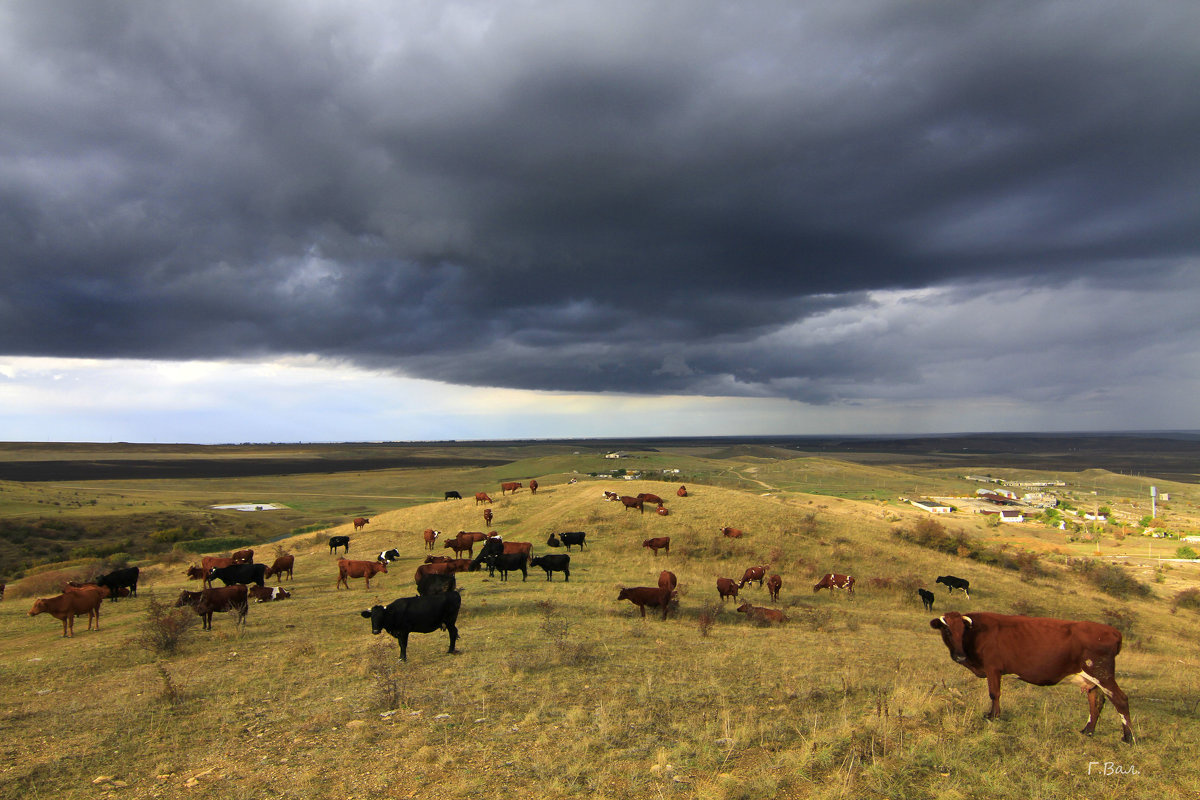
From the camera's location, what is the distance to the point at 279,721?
980 cm

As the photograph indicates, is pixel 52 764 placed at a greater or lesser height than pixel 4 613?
greater

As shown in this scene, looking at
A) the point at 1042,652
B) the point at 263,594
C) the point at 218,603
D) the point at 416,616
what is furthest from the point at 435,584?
the point at 1042,652

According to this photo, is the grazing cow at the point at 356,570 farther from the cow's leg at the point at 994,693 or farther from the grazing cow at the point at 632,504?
the cow's leg at the point at 994,693

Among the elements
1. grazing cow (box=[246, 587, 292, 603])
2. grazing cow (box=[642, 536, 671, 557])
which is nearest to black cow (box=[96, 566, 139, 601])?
grazing cow (box=[246, 587, 292, 603])

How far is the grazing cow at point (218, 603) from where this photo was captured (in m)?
17.1

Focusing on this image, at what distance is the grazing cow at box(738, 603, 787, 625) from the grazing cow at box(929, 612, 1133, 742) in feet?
35.9

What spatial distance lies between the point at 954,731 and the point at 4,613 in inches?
1175

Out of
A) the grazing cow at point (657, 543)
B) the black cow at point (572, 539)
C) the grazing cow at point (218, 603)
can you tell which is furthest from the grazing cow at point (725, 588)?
the grazing cow at point (218, 603)

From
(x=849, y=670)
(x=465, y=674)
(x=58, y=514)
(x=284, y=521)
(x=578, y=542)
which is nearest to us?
(x=465, y=674)

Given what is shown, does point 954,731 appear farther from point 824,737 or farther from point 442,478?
point 442,478

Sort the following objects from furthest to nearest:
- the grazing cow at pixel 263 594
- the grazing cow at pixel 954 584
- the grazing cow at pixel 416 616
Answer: the grazing cow at pixel 954 584 < the grazing cow at pixel 263 594 < the grazing cow at pixel 416 616

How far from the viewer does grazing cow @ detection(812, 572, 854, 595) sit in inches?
1086

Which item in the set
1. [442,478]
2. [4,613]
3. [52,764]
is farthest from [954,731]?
[442,478]

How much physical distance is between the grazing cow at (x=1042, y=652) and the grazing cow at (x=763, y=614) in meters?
10.9
